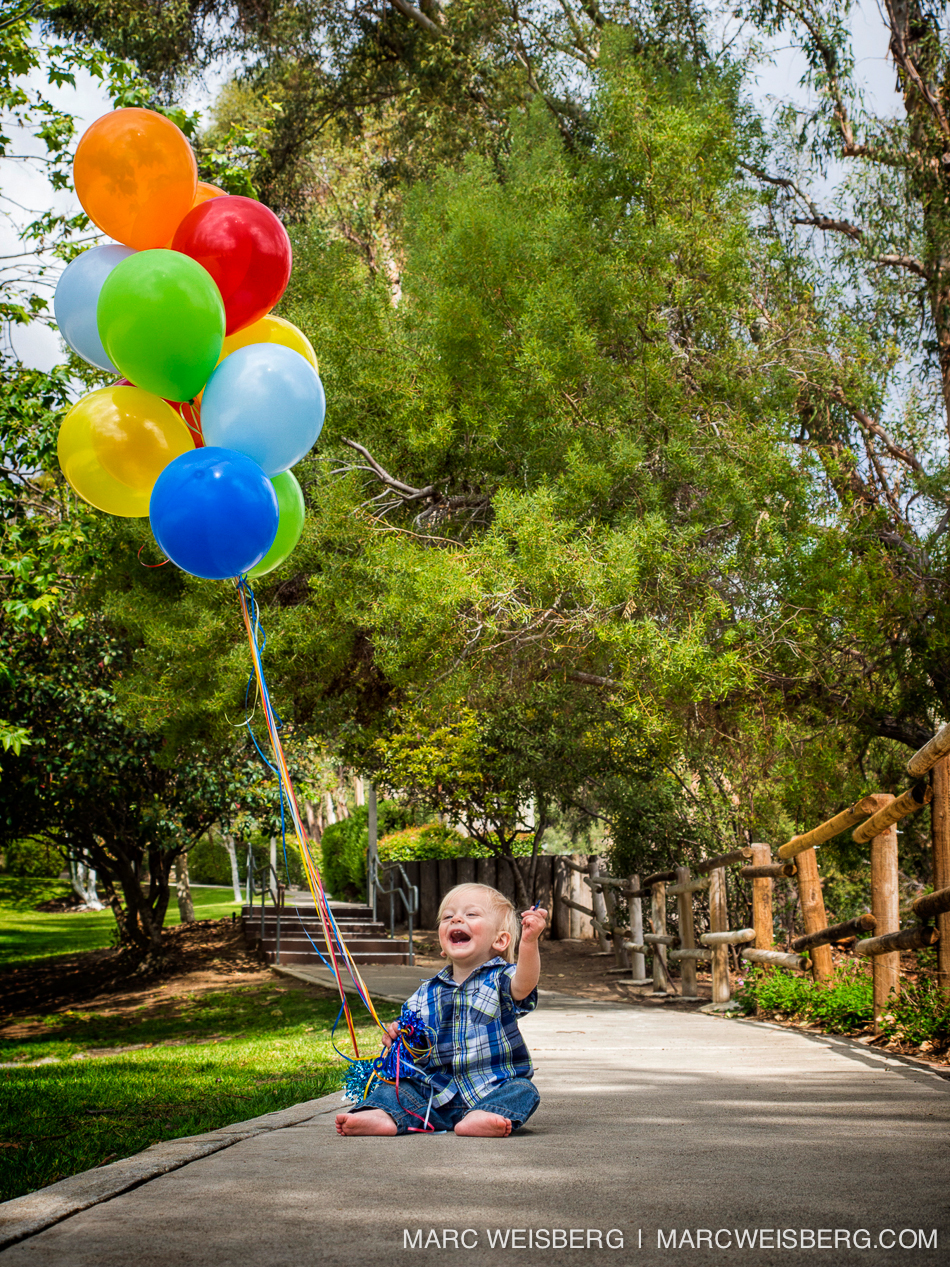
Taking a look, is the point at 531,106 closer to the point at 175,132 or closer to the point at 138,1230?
the point at 175,132

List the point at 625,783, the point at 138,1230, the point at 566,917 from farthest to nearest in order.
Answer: the point at 566,917 < the point at 625,783 < the point at 138,1230

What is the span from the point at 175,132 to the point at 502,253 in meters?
4.94

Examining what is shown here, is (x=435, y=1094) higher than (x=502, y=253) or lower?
lower

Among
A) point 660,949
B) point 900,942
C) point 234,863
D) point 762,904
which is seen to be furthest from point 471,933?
point 234,863

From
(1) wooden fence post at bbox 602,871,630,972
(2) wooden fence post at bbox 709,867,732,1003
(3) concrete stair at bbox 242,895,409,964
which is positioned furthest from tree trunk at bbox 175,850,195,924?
(2) wooden fence post at bbox 709,867,732,1003

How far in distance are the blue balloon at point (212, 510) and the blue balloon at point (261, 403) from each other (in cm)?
18

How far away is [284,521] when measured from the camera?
15.1 ft

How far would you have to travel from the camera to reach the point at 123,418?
430 cm

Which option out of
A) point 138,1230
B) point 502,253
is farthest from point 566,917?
point 138,1230

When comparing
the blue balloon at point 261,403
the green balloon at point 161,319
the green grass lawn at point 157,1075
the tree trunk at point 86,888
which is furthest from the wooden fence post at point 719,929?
the tree trunk at point 86,888

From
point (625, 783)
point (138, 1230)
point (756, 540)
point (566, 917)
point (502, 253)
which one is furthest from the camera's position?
point (566, 917)

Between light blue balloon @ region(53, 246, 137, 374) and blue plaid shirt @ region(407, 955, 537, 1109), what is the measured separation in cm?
310

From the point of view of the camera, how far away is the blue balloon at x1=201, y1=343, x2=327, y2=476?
4.05 m

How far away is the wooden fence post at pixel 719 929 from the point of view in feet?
27.7
